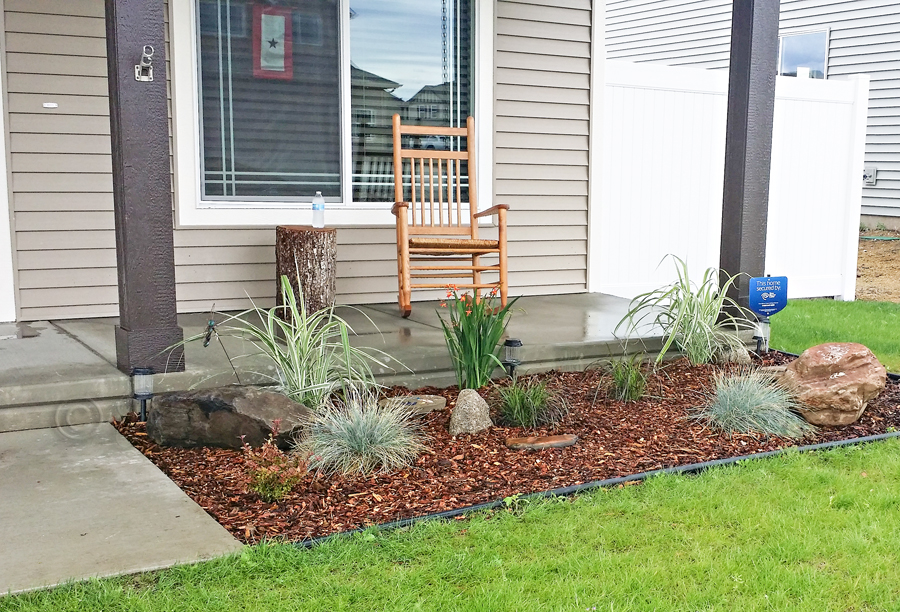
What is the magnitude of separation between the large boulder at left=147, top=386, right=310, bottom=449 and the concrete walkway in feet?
0.51

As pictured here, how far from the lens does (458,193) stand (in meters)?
5.21

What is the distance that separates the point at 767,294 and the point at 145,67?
3.21 metres

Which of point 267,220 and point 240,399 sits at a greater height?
point 267,220

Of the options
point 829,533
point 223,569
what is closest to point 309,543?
point 223,569

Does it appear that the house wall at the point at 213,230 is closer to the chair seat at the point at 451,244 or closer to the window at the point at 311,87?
the window at the point at 311,87

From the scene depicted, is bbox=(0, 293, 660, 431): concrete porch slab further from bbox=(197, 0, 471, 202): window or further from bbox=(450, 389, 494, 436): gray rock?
bbox=(197, 0, 471, 202): window

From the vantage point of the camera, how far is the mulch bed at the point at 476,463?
254 centimetres

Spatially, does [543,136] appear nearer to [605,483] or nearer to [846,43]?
[605,483]

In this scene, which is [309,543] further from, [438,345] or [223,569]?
[438,345]

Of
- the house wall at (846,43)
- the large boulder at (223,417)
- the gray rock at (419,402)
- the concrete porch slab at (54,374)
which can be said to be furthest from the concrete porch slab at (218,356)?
the house wall at (846,43)

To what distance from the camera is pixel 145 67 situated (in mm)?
3283

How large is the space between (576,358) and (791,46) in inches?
346

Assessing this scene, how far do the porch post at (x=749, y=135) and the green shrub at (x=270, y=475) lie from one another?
2.96m

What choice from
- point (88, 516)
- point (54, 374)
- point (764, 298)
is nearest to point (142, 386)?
point (54, 374)
